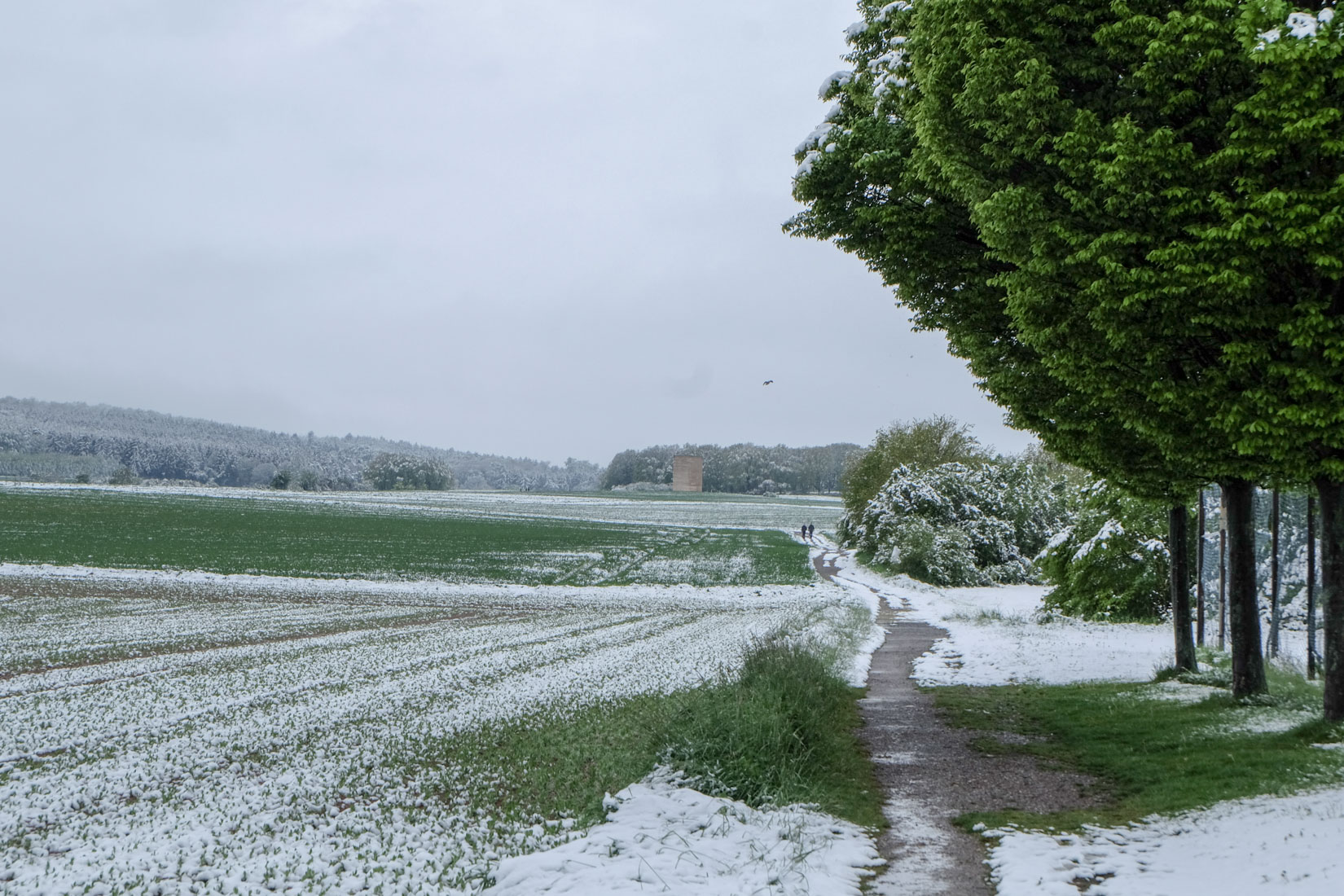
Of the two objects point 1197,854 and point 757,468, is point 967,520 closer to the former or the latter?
Result: point 1197,854

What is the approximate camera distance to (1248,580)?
12.2 metres

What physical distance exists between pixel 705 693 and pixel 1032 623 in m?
18.3

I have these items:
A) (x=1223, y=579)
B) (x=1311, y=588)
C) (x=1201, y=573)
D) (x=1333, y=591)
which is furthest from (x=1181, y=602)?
(x=1201, y=573)

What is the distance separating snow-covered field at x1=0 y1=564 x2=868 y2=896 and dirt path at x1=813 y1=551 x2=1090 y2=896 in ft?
8.37

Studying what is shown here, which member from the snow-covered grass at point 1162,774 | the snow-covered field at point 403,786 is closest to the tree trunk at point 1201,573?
the snow-covered field at point 403,786

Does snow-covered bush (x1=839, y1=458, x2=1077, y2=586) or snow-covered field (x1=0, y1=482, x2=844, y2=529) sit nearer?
snow-covered bush (x1=839, y1=458, x2=1077, y2=586)

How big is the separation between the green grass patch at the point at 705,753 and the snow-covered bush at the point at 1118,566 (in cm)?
1678

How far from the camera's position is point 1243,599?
39.9 ft

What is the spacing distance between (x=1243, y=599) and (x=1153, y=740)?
279 centimetres

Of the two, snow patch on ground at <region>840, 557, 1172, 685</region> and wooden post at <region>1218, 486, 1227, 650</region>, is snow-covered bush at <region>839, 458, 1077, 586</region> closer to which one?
snow patch on ground at <region>840, 557, 1172, 685</region>

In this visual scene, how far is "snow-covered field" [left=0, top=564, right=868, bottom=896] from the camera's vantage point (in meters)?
7.05

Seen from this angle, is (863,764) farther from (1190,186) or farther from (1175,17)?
(1175,17)

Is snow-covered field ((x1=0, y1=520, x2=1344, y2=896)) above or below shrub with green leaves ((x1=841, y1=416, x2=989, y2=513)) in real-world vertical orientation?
below

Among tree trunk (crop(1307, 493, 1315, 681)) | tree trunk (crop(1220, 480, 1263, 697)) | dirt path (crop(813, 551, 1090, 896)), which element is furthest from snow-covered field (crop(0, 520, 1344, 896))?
tree trunk (crop(1307, 493, 1315, 681))
